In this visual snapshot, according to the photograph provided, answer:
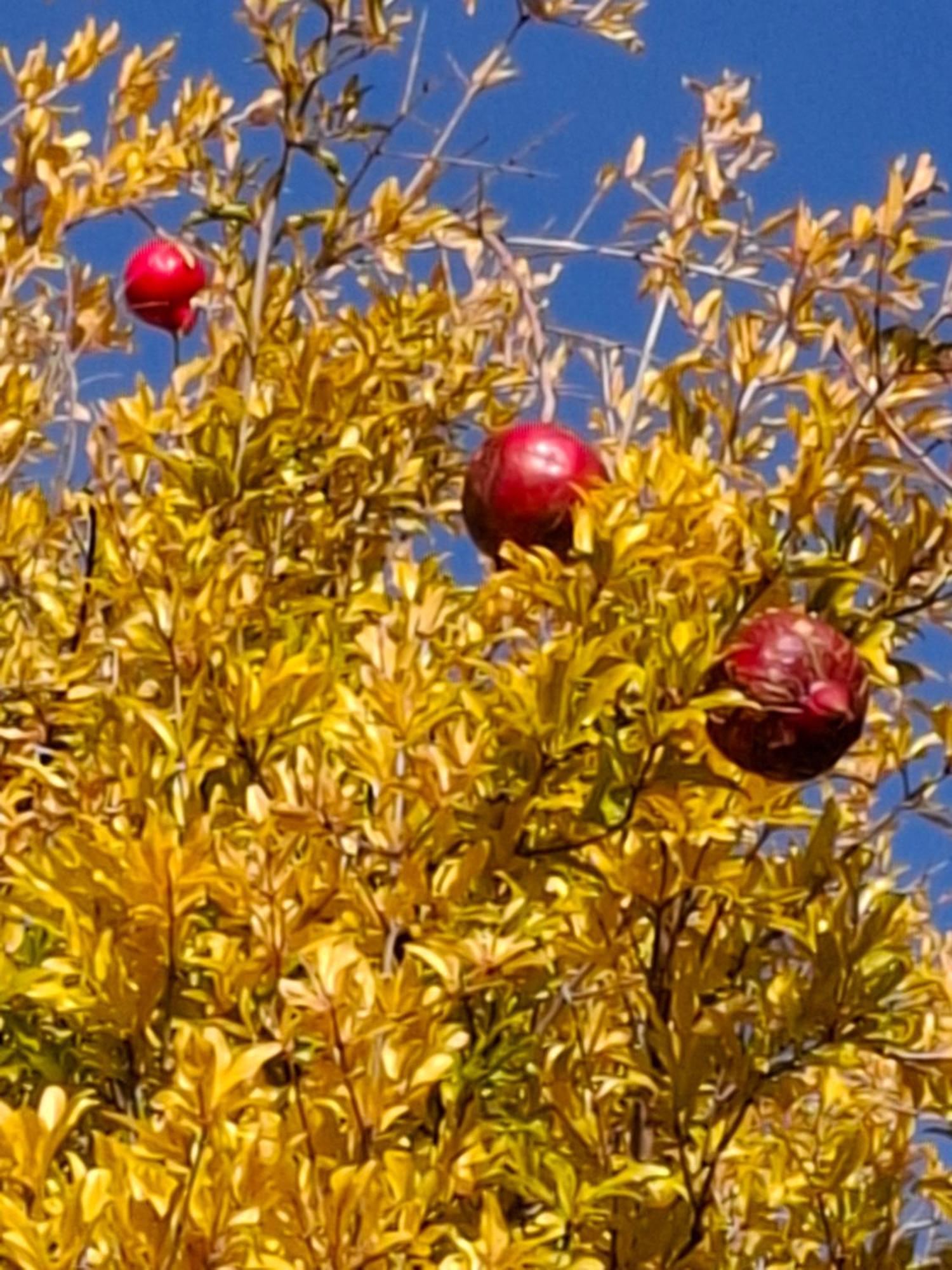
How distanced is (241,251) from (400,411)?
10.7 inches

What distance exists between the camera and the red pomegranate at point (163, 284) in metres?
2.80

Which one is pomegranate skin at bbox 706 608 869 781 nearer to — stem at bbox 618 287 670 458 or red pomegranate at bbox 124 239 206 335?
stem at bbox 618 287 670 458

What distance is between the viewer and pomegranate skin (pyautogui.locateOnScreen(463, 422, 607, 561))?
77.6 inches

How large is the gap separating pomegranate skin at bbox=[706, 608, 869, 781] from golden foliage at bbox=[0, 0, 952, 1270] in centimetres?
3

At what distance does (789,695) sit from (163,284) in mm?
1346

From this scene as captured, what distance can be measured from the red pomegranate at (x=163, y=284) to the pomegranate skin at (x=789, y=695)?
1250 mm

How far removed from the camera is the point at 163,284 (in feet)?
9.21

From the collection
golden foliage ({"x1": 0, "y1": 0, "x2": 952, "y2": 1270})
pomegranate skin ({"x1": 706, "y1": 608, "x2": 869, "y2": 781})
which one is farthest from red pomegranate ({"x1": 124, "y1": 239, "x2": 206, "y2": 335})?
pomegranate skin ({"x1": 706, "y1": 608, "x2": 869, "y2": 781})

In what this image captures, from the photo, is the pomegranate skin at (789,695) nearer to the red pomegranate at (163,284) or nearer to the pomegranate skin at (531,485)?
the pomegranate skin at (531,485)

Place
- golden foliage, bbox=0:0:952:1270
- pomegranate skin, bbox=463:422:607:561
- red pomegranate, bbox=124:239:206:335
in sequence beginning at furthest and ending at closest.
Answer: red pomegranate, bbox=124:239:206:335 → pomegranate skin, bbox=463:422:607:561 → golden foliage, bbox=0:0:952:1270

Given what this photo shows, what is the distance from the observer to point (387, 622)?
1.99 m

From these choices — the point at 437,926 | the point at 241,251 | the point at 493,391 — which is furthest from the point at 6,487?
the point at 437,926

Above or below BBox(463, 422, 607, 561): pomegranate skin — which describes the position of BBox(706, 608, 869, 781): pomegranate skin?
below

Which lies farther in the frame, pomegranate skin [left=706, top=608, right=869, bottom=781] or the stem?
A: the stem
